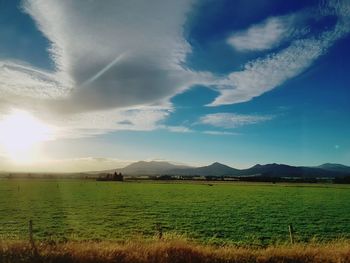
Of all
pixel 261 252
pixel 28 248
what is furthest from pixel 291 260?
pixel 28 248

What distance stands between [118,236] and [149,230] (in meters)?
4.21

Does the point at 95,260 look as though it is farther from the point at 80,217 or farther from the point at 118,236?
the point at 80,217

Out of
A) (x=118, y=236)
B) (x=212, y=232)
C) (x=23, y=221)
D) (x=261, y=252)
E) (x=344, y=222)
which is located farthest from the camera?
(x=344, y=222)

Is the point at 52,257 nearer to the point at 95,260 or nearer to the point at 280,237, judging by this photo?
the point at 95,260

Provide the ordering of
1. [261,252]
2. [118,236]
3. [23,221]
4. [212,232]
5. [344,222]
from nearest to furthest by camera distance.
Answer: [261,252], [118,236], [212,232], [23,221], [344,222]

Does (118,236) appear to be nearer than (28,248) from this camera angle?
No

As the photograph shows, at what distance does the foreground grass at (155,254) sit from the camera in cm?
1309

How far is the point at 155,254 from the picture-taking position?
13.3 m

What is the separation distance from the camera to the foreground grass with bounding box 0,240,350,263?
42.9 ft

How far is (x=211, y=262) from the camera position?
43.1ft

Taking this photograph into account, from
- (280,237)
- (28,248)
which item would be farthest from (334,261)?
(280,237)

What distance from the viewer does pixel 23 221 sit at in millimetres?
35562

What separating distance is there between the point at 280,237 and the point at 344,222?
14754 mm

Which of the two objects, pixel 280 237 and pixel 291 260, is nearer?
pixel 291 260
